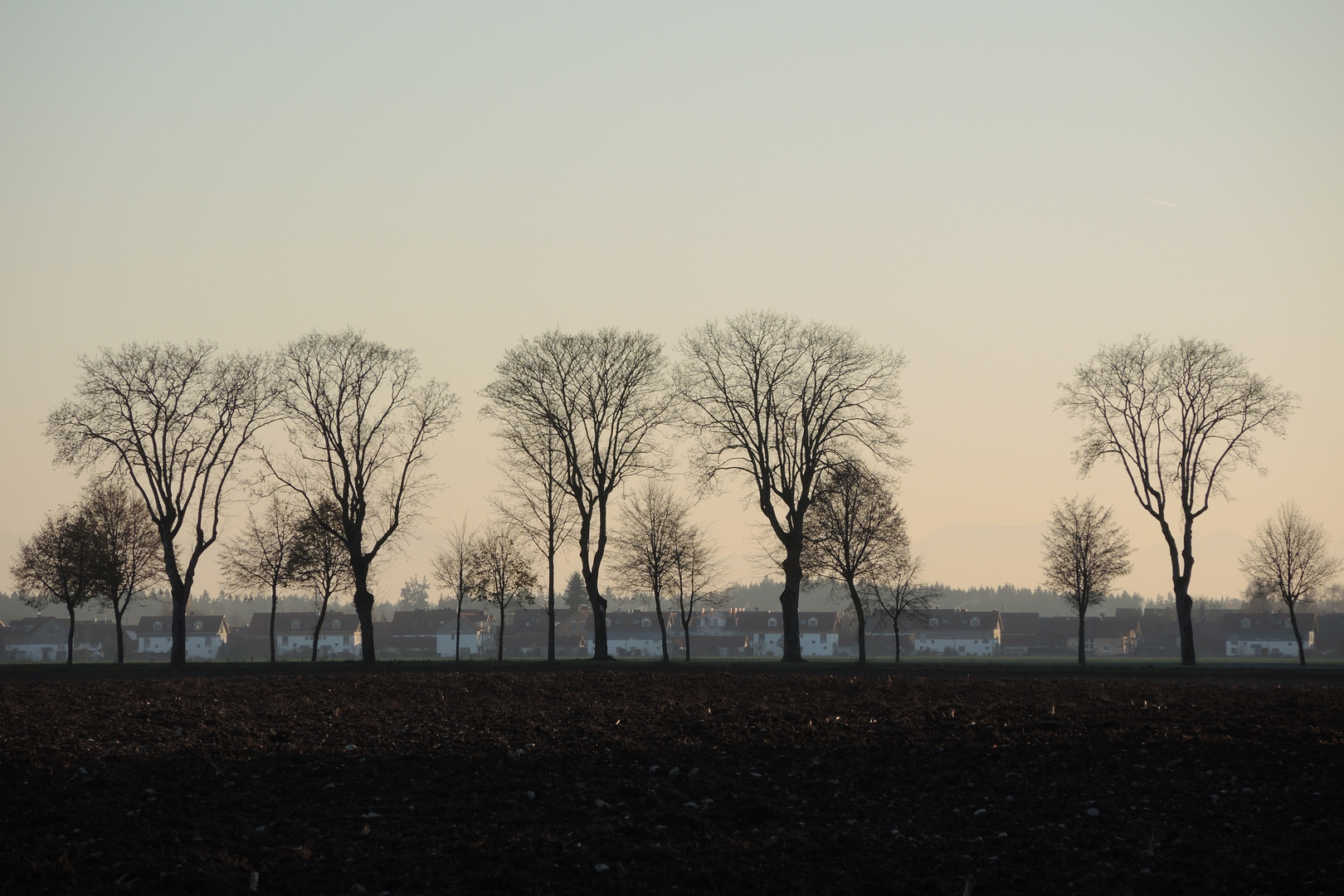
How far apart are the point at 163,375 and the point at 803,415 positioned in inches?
1160

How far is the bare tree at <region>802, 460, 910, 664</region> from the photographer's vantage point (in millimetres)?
53000

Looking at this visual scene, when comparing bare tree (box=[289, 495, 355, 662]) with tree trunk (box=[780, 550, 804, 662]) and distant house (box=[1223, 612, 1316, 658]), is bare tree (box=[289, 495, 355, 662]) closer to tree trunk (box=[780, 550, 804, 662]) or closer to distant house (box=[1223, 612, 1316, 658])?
tree trunk (box=[780, 550, 804, 662])

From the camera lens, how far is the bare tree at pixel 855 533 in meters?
53.0

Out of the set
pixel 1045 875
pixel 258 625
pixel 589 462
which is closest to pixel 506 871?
pixel 1045 875

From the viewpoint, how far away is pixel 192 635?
506 feet

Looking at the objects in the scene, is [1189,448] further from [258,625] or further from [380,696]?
[258,625]

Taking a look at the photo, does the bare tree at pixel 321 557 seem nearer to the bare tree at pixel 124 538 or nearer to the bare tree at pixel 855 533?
the bare tree at pixel 124 538

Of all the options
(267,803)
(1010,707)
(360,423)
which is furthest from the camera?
(360,423)

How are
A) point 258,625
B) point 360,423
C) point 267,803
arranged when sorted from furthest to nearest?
point 258,625, point 360,423, point 267,803

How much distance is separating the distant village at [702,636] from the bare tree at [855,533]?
307ft

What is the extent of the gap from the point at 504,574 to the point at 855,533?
71.1 ft

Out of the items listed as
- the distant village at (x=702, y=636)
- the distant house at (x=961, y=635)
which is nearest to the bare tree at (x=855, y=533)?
the distant village at (x=702, y=636)

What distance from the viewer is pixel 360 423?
5156cm

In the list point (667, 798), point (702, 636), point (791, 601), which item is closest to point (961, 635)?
point (702, 636)
